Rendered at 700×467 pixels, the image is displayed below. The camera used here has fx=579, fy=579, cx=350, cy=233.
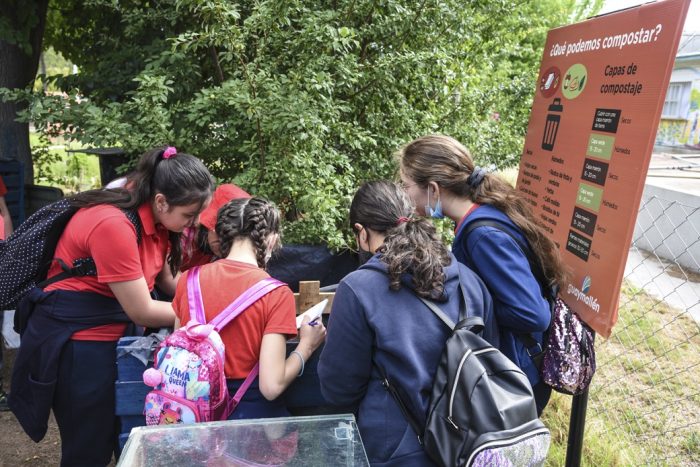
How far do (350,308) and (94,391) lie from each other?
4.17 feet

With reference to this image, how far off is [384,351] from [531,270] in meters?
0.82

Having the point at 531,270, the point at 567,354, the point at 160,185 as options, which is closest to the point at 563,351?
the point at 567,354

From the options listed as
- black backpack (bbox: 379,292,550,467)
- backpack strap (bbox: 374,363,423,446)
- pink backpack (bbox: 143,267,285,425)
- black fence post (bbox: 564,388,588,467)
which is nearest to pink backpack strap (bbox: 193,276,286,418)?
pink backpack (bbox: 143,267,285,425)

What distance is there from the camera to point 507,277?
6.48 ft

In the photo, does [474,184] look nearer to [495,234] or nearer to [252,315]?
[495,234]

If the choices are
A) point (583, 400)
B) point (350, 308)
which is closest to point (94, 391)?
point (350, 308)

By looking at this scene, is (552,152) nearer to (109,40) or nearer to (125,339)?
(125,339)

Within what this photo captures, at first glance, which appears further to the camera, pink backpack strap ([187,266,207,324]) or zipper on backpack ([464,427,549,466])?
pink backpack strap ([187,266,207,324])

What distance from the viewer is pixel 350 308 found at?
168 centimetres

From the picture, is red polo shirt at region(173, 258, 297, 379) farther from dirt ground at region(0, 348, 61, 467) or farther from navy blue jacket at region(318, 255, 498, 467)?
dirt ground at region(0, 348, 61, 467)

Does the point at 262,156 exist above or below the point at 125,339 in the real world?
above

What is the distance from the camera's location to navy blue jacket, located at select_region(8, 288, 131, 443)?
2.23 m

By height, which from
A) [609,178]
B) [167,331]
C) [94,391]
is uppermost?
[609,178]

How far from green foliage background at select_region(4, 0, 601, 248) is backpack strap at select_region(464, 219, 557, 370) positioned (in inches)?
44.7
